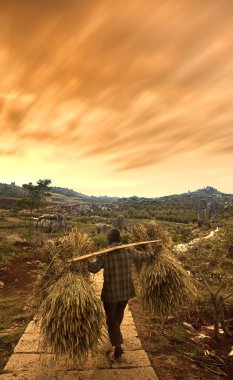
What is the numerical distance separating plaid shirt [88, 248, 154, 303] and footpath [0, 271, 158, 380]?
24 cm

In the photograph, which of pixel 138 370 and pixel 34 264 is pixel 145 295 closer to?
pixel 138 370

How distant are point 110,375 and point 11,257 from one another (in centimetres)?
1196

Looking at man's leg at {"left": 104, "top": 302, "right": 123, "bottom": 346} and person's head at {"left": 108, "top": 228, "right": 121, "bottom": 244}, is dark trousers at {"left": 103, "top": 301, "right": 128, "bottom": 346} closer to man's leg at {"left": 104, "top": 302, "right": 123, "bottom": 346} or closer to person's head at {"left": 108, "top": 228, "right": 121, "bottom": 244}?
man's leg at {"left": 104, "top": 302, "right": 123, "bottom": 346}

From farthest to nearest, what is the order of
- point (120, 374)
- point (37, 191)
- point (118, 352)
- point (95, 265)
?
point (37, 191), point (118, 352), point (95, 265), point (120, 374)

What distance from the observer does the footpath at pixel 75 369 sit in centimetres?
511

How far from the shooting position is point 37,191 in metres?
26.0

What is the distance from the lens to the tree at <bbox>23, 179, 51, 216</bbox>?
25578 millimetres

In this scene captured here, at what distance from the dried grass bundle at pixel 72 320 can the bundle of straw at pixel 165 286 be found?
3.80ft

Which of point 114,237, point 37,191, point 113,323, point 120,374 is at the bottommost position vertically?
point 120,374

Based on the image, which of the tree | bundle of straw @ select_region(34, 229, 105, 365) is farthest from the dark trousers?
the tree

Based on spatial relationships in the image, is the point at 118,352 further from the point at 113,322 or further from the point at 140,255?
the point at 140,255

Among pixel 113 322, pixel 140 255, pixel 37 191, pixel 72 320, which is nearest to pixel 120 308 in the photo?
pixel 113 322

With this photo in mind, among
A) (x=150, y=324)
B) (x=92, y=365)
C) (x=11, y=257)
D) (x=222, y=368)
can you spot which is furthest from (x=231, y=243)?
(x=11, y=257)

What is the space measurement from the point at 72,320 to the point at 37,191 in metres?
22.1
